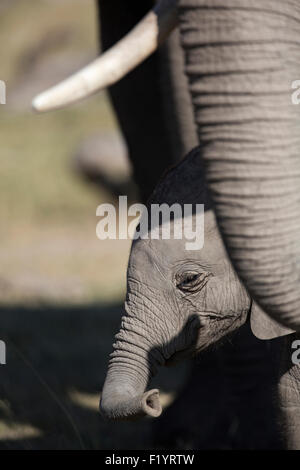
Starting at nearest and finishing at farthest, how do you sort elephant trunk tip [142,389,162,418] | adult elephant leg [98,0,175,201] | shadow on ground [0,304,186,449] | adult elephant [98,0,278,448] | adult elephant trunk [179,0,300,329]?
adult elephant trunk [179,0,300,329], elephant trunk tip [142,389,162,418], shadow on ground [0,304,186,449], adult elephant [98,0,278,448], adult elephant leg [98,0,175,201]

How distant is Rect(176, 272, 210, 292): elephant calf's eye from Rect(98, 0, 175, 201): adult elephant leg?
1.53m

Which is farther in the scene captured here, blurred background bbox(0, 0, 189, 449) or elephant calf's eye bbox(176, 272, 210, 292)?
blurred background bbox(0, 0, 189, 449)

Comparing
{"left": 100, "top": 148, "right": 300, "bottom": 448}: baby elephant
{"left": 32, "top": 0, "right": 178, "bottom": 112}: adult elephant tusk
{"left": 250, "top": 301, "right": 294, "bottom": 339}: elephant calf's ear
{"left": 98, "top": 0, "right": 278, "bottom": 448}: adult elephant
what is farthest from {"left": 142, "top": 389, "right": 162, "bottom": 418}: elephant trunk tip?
{"left": 98, "top": 0, "right": 278, "bottom": 448}: adult elephant

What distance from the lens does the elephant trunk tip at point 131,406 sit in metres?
2.32

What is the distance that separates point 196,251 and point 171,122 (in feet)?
4.23

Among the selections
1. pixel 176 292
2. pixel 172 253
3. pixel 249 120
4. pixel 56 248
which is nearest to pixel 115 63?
pixel 249 120

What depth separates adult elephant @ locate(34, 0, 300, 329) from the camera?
6.64 feet

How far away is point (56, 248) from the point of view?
9547 millimetres

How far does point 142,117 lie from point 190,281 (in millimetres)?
1723

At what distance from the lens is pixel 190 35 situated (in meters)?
2.05

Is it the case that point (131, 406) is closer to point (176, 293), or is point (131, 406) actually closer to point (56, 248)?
point (176, 293)

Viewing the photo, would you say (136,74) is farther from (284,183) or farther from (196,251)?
(284,183)

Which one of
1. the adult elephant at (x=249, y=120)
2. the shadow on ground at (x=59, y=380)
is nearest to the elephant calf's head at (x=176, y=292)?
the adult elephant at (x=249, y=120)

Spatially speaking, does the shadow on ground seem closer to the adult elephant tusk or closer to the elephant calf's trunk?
the elephant calf's trunk
